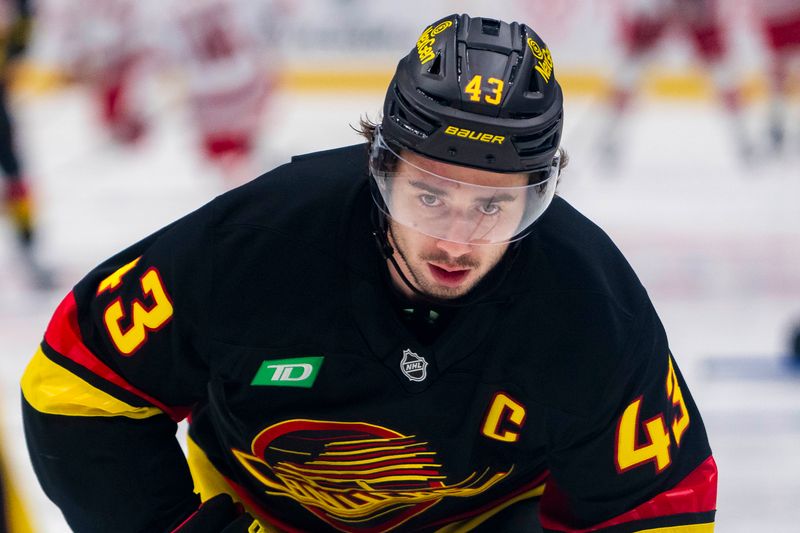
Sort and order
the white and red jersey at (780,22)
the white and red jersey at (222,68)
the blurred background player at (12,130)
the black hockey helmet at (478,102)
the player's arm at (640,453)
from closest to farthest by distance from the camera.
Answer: the black hockey helmet at (478,102)
the player's arm at (640,453)
the blurred background player at (12,130)
the white and red jersey at (222,68)
the white and red jersey at (780,22)

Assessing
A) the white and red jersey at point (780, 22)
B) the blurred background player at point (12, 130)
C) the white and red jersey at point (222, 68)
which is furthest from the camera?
the white and red jersey at point (780, 22)

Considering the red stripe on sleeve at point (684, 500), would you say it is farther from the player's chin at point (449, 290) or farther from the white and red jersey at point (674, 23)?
the white and red jersey at point (674, 23)

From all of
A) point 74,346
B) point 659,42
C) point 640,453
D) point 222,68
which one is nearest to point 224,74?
→ point 222,68

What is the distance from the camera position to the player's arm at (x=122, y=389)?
1.48 metres

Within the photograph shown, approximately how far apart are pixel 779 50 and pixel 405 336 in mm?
4172

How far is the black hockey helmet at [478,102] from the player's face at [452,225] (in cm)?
3

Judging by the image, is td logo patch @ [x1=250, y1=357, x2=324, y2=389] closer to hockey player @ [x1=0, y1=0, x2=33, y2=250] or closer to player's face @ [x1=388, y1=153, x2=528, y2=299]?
player's face @ [x1=388, y1=153, x2=528, y2=299]

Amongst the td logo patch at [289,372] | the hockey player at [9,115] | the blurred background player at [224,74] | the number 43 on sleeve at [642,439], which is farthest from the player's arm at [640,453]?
the blurred background player at [224,74]

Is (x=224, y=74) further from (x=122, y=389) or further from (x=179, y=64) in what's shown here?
(x=122, y=389)

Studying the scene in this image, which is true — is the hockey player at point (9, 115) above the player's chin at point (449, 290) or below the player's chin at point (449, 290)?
below

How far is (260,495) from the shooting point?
1794 mm

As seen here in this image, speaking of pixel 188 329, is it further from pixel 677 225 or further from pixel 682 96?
pixel 682 96

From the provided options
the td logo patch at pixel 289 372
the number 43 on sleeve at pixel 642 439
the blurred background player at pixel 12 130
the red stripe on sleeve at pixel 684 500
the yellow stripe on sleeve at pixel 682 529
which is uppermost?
the td logo patch at pixel 289 372

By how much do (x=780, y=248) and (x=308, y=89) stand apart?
2392 mm
